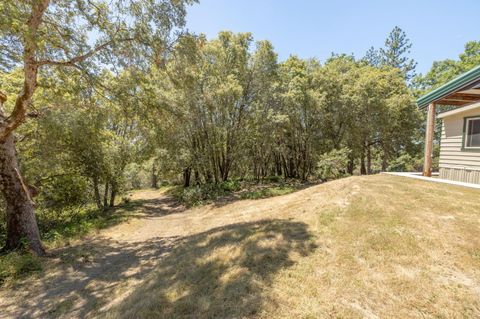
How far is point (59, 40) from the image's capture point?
6.05 meters

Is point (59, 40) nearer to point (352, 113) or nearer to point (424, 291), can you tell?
point (424, 291)

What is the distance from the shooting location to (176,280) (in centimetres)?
406

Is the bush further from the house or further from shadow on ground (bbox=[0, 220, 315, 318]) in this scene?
the house

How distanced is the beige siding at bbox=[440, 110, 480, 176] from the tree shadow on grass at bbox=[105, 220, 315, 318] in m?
7.13

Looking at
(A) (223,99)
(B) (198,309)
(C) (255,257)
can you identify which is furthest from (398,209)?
(A) (223,99)

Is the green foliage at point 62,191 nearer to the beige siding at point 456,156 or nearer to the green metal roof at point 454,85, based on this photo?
the green metal roof at point 454,85

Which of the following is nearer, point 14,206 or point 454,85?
point 14,206

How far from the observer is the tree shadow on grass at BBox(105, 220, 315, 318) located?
3148 millimetres

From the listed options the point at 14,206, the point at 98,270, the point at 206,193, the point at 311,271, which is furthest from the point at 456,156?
the point at 14,206

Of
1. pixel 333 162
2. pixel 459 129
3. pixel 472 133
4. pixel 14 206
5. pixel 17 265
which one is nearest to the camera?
pixel 17 265

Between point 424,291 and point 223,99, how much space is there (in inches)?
509

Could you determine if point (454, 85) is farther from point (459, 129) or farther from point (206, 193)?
point (206, 193)

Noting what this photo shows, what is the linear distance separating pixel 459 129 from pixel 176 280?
11.0m

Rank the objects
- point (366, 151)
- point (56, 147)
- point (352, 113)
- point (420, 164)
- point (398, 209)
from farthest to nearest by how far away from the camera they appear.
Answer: point (420, 164) → point (366, 151) → point (352, 113) → point (56, 147) → point (398, 209)
